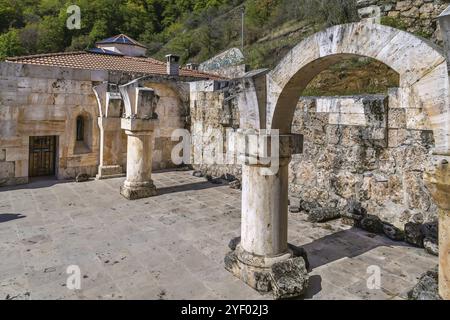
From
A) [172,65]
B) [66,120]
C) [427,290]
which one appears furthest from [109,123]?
[427,290]

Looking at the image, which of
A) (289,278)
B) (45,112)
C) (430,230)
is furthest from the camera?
(45,112)

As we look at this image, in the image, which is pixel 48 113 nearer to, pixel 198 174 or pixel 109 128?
pixel 109 128

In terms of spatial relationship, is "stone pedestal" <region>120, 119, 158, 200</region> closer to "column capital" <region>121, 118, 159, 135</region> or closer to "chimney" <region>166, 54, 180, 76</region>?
"column capital" <region>121, 118, 159, 135</region>

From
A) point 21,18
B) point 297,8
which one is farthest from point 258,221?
point 21,18

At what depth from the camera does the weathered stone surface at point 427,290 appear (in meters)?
2.66

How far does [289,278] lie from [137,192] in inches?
181

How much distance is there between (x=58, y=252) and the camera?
4164mm

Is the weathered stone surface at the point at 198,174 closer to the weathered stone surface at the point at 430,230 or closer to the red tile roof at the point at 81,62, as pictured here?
the red tile roof at the point at 81,62

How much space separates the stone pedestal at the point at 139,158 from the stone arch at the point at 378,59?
166 inches

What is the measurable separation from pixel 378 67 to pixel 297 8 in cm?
1842

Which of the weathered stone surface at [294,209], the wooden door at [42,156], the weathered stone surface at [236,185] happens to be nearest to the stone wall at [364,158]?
the weathered stone surface at [294,209]

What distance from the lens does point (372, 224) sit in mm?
5000

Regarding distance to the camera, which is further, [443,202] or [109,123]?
[109,123]

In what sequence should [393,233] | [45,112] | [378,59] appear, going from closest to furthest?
[378,59], [393,233], [45,112]
